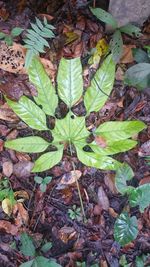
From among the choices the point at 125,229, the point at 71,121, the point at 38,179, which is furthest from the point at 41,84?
the point at 125,229

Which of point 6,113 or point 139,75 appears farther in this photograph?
point 6,113

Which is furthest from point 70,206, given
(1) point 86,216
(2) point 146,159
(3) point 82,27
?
(3) point 82,27

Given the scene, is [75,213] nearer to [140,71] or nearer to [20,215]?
[20,215]

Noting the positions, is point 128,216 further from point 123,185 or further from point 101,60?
point 101,60

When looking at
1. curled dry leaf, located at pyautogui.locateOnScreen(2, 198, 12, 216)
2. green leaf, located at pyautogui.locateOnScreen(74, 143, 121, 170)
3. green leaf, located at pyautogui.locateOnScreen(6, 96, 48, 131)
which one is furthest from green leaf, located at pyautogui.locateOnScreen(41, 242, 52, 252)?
green leaf, located at pyautogui.locateOnScreen(6, 96, 48, 131)

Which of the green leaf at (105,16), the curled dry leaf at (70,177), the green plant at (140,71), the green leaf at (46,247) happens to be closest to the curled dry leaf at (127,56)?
the green plant at (140,71)

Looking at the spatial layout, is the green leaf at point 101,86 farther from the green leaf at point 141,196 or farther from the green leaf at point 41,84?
the green leaf at point 141,196
